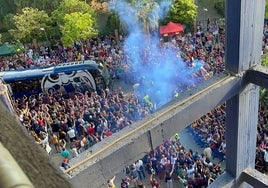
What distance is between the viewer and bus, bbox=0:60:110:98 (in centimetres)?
1752

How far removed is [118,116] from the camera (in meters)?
13.9

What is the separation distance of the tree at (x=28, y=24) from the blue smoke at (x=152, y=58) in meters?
4.75

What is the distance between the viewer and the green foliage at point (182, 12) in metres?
22.6

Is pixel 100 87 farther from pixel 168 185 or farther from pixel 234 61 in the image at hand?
pixel 234 61

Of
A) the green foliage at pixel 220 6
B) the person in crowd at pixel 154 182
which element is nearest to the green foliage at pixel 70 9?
the green foliage at pixel 220 6

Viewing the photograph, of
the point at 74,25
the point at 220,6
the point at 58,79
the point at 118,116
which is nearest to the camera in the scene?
the point at 118,116

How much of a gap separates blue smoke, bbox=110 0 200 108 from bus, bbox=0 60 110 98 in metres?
2.16

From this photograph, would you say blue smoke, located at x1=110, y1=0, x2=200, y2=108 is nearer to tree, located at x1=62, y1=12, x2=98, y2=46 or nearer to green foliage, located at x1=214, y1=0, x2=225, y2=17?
tree, located at x1=62, y1=12, x2=98, y2=46

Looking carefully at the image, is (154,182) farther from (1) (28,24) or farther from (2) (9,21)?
(2) (9,21)

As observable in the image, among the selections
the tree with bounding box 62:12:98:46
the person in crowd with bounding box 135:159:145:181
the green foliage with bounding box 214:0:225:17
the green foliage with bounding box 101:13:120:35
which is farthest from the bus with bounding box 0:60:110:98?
the green foliage with bounding box 214:0:225:17

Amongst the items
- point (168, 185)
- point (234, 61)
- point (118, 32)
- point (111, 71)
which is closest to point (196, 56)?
point (111, 71)

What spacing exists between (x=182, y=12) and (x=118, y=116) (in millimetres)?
11006

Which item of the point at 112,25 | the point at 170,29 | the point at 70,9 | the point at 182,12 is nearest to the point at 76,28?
the point at 70,9

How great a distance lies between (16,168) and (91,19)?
73.9 feet
